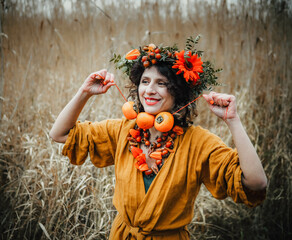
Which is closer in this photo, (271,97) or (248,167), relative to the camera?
(248,167)

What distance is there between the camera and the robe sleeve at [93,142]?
144cm

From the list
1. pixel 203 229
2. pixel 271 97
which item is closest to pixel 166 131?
pixel 203 229

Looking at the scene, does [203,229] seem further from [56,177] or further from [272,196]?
[56,177]

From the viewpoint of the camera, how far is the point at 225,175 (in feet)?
3.95

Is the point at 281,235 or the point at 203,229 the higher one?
the point at 203,229

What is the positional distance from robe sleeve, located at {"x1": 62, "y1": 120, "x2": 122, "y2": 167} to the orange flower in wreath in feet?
1.73

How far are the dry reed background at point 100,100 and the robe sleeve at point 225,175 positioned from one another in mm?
1032

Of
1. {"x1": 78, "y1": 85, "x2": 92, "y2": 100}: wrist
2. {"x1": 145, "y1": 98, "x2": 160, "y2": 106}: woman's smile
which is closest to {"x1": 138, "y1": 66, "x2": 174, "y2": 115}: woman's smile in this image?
{"x1": 145, "y1": 98, "x2": 160, "y2": 106}: woman's smile

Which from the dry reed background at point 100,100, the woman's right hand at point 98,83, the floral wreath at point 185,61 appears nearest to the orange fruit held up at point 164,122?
Result: the floral wreath at point 185,61

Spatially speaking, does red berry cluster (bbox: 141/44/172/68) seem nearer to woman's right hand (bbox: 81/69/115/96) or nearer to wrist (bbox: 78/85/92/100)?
woman's right hand (bbox: 81/69/115/96)

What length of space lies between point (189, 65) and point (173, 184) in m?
0.68

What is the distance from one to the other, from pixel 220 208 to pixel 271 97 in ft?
5.07

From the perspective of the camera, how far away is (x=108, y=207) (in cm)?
214

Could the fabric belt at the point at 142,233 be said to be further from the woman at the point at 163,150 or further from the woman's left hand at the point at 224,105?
the woman's left hand at the point at 224,105
